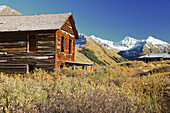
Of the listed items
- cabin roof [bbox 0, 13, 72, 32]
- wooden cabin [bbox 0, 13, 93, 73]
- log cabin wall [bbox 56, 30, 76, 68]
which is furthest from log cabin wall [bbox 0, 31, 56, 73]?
cabin roof [bbox 0, 13, 72, 32]

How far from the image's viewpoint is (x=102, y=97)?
10.1 ft

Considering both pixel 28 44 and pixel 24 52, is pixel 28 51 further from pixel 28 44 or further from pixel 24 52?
pixel 28 44

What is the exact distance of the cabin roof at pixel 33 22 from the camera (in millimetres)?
12086

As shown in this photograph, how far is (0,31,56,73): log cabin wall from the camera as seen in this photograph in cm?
1202

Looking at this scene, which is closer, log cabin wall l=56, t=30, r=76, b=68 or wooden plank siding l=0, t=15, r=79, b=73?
wooden plank siding l=0, t=15, r=79, b=73

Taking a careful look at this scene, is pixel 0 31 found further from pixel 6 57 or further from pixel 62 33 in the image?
pixel 62 33

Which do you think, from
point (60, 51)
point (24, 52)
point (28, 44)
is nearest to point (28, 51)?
point (24, 52)

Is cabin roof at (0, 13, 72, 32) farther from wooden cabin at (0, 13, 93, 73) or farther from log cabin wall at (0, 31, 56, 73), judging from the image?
log cabin wall at (0, 31, 56, 73)

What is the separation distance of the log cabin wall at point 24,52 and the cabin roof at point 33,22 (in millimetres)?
509

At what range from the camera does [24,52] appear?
40.8 ft

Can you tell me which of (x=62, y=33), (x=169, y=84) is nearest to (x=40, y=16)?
(x=62, y=33)

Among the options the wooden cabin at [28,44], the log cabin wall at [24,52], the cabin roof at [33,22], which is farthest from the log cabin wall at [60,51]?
the cabin roof at [33,22]

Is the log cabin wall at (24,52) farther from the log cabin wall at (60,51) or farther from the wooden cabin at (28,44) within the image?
the log cabin wall at (60,51)

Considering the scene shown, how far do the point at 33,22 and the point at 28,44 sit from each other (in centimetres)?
237
